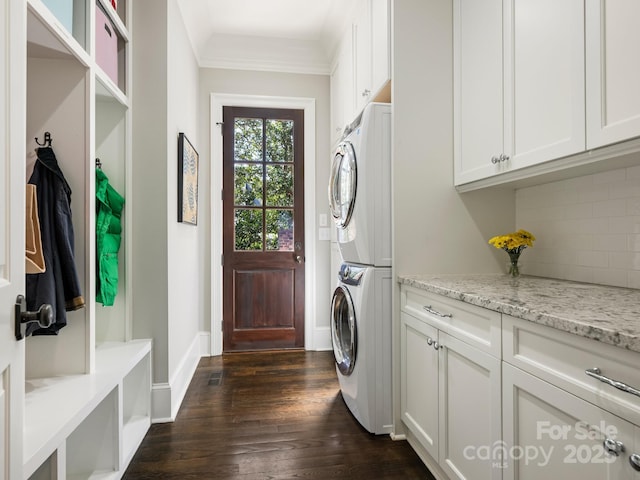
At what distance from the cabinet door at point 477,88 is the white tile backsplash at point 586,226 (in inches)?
15.9

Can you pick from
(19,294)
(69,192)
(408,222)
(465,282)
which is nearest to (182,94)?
(69,192)

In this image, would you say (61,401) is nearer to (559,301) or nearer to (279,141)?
(559,301)

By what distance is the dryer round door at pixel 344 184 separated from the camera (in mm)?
1972

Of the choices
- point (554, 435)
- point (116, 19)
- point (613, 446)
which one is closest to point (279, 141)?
point (116, 19)

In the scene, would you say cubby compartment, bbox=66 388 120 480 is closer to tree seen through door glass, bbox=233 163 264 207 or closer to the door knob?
the door knob

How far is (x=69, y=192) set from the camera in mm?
1488

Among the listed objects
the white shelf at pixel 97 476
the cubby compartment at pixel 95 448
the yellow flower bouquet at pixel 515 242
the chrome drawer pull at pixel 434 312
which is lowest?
the white shelf at pixel 97 476

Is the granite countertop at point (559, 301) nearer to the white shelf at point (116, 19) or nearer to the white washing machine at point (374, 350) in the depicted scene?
the white washing machine at point (374, 350)

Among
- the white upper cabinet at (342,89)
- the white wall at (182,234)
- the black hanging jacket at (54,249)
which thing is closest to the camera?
the black hanging jacket at (54,249)

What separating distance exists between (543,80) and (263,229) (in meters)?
2.50

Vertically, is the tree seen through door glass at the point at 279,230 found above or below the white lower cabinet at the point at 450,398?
above

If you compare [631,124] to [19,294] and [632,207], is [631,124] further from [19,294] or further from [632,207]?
[19,294]

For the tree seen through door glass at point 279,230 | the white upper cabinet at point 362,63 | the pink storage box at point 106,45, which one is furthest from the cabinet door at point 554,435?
the tree seen through door glass at point 279,230

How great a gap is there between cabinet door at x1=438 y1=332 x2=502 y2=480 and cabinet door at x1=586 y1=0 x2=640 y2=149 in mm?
819
